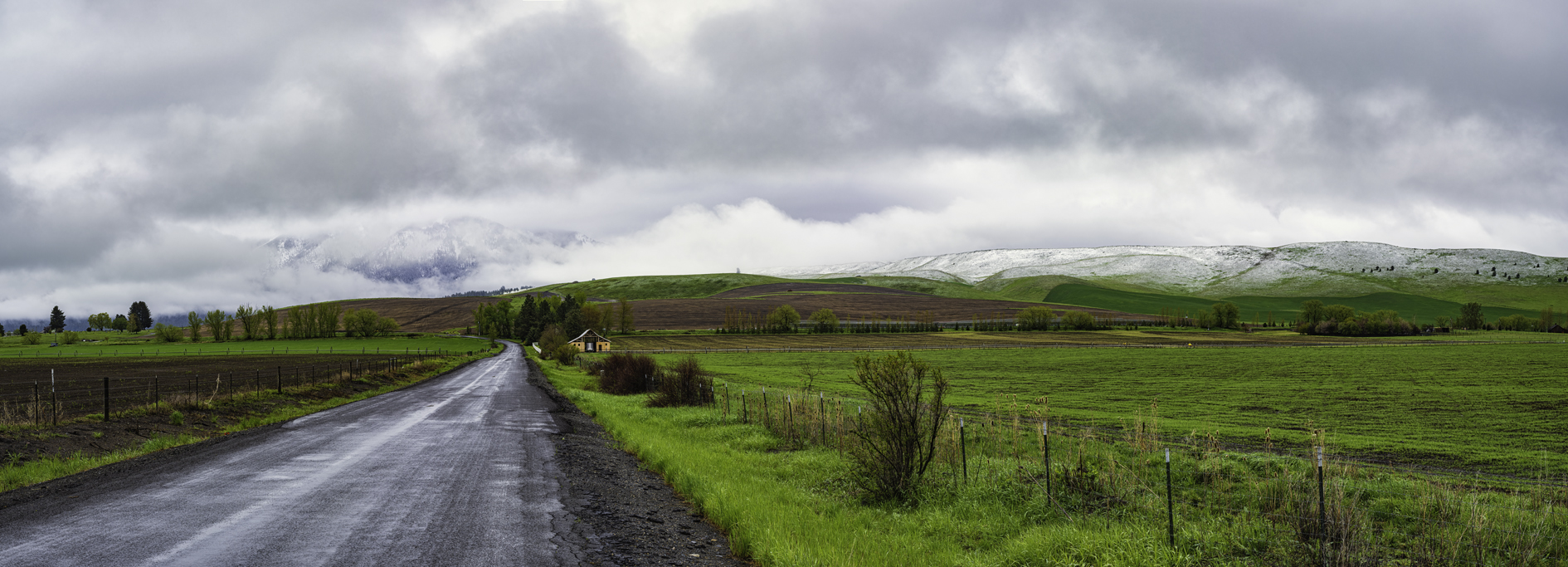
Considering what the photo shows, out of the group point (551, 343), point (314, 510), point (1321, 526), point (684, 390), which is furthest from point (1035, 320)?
point (314, 510)

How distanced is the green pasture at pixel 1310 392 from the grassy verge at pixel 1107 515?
97.3 inches

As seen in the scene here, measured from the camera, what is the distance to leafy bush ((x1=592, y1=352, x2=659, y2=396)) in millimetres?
41344

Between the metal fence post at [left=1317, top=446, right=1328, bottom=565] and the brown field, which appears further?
the brown field

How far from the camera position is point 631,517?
1213 centimetres

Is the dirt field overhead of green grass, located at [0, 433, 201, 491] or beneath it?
beneath

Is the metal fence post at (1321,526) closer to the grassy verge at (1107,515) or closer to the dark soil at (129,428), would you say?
the grassy verge at (1107,515)

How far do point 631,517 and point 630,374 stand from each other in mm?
30113

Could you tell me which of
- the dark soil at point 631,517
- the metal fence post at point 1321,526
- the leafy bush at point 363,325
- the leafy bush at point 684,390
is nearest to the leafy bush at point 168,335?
the leafy bush at point 363,325

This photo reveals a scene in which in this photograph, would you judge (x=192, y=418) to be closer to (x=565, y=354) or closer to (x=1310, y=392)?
(x=1310, y=392)

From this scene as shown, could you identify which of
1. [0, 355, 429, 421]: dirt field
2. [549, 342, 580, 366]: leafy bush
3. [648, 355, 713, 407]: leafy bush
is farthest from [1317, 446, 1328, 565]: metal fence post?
[549, 342, 580, 366]: leafy bush

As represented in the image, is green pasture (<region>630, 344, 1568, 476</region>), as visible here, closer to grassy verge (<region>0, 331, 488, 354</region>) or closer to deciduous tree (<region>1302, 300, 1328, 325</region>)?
deciduous tree (<region>1302, 300, 1328, 325</region>)

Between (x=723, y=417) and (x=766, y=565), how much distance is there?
52.2 ft

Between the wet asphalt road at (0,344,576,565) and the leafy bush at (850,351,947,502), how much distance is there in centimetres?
562

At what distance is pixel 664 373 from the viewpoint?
1398 inches
